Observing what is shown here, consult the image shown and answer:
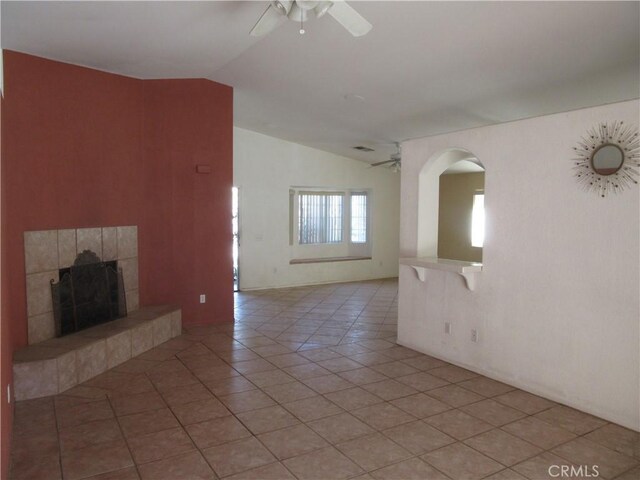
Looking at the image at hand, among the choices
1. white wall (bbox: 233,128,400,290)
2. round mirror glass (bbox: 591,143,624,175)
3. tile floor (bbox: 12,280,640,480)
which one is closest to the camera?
tile floor (bbox: 12,280,640,480)

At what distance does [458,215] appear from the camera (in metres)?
9.02

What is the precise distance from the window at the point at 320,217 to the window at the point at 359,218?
0.28m

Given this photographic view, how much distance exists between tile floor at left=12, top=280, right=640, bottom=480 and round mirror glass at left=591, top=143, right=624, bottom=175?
176 cm

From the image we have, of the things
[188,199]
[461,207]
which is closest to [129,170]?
[188,199]

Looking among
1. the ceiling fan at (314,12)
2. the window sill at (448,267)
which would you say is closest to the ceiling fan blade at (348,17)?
the ceiling fan at (314,12)

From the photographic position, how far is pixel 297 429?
297 centimetres

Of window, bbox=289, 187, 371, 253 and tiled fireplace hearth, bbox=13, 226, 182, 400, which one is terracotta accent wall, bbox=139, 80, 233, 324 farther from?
window, bbox=289, 187, 371, 253

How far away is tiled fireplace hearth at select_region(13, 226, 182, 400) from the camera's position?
3.45m

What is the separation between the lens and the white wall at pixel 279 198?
26.2 ft

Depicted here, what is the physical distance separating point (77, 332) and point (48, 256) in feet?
2.47

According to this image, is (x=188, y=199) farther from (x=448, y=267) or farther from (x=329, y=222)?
(x=329, y=222)

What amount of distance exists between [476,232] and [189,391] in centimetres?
674

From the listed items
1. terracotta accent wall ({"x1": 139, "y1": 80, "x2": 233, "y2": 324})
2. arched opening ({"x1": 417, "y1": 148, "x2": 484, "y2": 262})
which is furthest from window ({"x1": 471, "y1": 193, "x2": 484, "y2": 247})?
terracotta accent wall ({"x1": 139, "y1": 80, "x2": 233, "y2": 324})

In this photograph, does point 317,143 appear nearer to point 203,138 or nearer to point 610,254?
point 203,138
